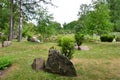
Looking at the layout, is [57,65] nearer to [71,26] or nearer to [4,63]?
[4,63]

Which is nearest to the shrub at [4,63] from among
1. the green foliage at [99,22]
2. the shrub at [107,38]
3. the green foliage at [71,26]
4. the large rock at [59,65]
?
the large rock at [59,65]

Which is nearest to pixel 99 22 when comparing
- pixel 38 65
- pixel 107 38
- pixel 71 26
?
pixel 107 38

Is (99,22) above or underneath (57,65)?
above

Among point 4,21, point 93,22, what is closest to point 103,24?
point 93,22

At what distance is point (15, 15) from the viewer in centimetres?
2594

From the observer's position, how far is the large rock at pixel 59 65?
1040cm

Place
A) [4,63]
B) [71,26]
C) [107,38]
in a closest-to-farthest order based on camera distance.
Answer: [4,63], [107,38], [71,26]

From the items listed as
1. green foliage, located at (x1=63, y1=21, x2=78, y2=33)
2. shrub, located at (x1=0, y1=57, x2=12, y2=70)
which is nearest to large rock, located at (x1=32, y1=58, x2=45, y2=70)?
shrub, located at (x1=0, y1=57, x2=12, y2=70)

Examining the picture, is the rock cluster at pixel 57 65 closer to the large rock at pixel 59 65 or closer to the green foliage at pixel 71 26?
the large rock at pixel 59 65

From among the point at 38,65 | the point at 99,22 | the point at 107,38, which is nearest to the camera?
the point at 38,65

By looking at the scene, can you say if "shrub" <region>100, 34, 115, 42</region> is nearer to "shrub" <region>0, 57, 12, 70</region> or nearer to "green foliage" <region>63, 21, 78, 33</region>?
"shrub" <region>0, 57, 12, 70</region>

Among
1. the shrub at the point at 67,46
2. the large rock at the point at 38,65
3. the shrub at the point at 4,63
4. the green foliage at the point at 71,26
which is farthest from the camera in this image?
the green foliage at the point at 71,26

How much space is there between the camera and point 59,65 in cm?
1052

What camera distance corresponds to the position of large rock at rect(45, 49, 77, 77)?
10398mm
